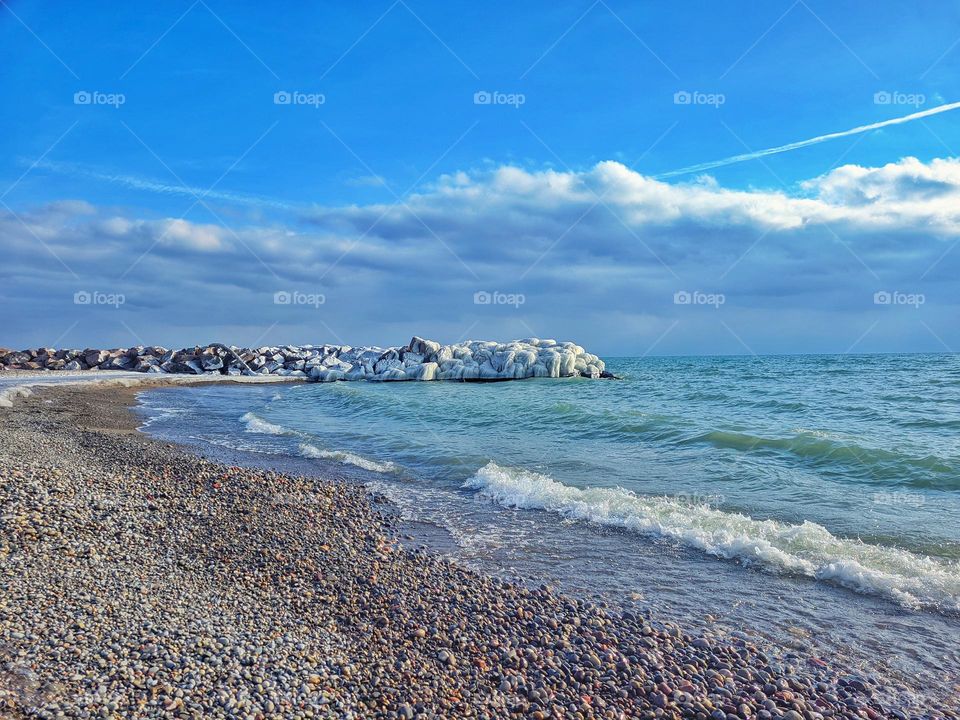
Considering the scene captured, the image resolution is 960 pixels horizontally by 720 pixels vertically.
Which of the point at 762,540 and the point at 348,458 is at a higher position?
the point at 348,458

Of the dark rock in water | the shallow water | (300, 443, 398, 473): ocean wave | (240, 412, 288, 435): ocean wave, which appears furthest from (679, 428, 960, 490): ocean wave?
the dark rock in water

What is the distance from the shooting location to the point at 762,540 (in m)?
9.02

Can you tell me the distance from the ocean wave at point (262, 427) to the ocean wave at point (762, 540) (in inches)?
476

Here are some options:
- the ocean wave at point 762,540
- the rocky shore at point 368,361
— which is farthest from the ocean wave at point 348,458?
the rocky shore at point 368,361

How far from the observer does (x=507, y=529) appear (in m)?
10.2

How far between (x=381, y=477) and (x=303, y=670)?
9620 millimetres

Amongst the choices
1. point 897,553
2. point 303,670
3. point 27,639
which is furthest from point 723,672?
point 27,639

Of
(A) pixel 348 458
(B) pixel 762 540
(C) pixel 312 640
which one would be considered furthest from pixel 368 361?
(C) pixel 312 640

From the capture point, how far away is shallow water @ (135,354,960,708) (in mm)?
6949

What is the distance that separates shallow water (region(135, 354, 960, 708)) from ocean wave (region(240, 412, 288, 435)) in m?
0.17

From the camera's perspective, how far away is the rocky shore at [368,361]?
57.9m

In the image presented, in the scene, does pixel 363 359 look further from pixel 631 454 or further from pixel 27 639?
pixel 27 639

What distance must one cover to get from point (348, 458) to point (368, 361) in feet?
148

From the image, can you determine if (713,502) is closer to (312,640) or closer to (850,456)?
(850,456)
